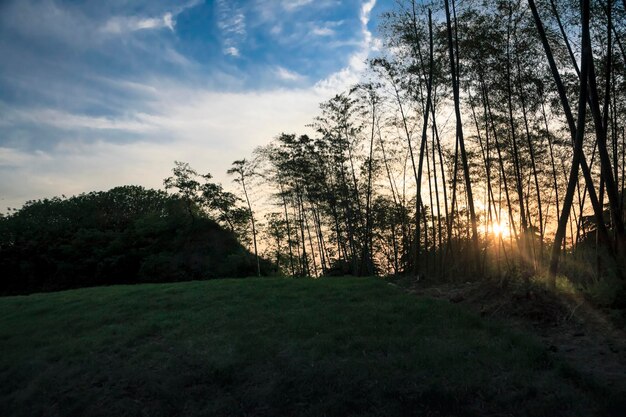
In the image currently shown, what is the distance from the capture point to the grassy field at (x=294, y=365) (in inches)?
143

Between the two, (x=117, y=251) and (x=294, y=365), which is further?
(x=117, y=251)

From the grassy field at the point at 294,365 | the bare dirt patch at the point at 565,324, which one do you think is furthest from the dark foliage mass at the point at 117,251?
the bare dirt patch at the point at 565,324

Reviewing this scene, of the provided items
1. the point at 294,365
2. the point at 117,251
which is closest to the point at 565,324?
the point at 294,365

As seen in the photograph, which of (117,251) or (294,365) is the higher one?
(117,251)

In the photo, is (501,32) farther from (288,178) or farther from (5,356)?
(288,178)

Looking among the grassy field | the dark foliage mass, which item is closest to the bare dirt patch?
the grassy field

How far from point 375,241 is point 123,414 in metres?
21.2

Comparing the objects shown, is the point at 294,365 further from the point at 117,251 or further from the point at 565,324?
the point at 117,251

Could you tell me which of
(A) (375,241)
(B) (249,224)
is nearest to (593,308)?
(A) (375,241)

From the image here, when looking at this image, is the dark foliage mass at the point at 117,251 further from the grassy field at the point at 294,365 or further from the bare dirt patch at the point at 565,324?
the bare dirt patch at the point at 565,324

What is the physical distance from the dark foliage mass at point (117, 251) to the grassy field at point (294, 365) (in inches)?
608

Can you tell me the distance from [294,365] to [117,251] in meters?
23.4

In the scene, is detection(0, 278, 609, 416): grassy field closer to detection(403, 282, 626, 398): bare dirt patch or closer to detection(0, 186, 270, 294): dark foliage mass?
detection(403, 282, 626, 398): bare dirt patch

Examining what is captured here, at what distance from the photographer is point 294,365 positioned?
15.0 ft
